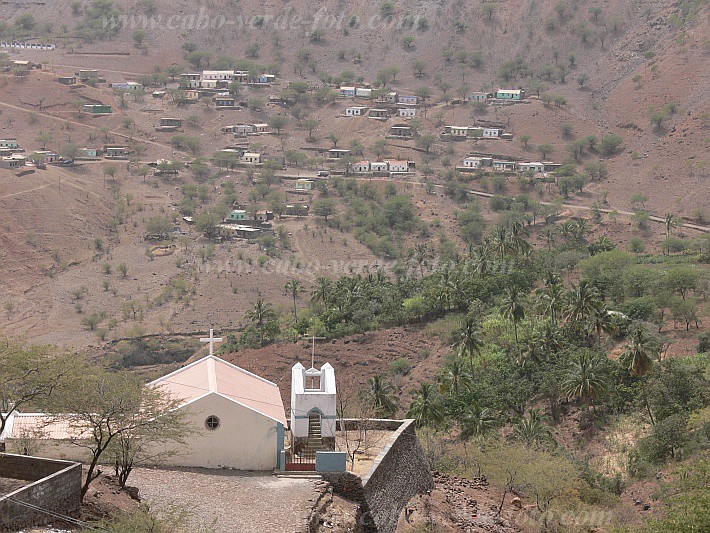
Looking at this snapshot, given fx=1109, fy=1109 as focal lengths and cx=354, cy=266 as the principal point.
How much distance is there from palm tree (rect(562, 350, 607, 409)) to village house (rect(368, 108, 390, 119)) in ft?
234

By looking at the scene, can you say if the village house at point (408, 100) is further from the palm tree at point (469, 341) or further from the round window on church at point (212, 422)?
the round window on church at point (212, 422)

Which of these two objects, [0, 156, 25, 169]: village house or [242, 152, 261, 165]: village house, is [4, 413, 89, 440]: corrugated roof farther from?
[242, 152, 261, 165]: village house

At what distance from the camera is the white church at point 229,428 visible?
23.5 m

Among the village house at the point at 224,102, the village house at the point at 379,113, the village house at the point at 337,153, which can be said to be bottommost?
the village house at the point at 337,153

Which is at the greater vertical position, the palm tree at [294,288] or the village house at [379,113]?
the village house at [379,113]

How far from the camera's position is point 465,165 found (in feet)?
331

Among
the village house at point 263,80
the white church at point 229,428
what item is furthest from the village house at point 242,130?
the white church at point 229,428

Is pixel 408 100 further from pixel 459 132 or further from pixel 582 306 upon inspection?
pixel 582 306

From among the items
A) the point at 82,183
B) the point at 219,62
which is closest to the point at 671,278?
the point at 82,183

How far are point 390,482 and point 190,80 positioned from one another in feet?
331

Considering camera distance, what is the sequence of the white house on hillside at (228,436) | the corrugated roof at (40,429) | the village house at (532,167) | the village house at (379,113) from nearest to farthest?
1. the corrugated roof at (40,429)
2. the white house on hillside at (228,436)
3. the village house at (532,167)
4. the village house at (379,113)

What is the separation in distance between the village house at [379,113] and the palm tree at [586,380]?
7127 centimetres

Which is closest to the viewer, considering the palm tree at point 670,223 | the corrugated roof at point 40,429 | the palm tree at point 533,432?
the corrugated roof at point 40,429

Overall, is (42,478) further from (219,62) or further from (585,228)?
(219,62)
